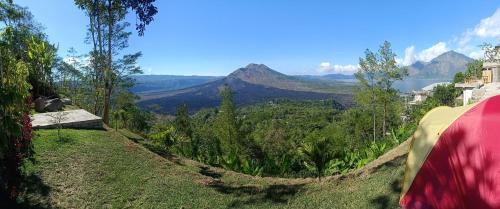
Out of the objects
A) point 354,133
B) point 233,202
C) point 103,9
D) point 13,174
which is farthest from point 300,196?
point 354,133

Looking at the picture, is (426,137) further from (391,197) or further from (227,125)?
(227,125)

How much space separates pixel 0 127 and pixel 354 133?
184 ft

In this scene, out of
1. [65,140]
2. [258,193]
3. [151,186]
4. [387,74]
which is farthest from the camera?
[387,74]

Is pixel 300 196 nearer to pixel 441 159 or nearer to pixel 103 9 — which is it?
pixel 441 159

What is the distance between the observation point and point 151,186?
9.88m

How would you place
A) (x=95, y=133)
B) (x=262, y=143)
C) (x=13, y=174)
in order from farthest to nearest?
(x=262, y=143)
(x=95, y=133)
(x=13, y=174)

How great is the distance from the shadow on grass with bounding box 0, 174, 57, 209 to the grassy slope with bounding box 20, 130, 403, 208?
0.02m

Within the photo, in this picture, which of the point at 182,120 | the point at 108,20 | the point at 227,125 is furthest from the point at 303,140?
the point at 108,20

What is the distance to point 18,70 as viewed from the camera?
9000 mm

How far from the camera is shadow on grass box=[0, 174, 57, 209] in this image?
7898 mm

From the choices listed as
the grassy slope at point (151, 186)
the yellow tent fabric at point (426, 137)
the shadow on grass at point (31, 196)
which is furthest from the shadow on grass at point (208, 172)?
the yellow tent fabric at point (426, 137)

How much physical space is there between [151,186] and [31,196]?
105 inches

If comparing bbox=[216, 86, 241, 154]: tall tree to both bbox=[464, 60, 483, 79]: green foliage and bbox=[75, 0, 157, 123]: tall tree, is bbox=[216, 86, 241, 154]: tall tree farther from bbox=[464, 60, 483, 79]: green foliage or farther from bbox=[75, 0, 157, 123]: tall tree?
bbox=[464, 60, 483, 79]: green foliage

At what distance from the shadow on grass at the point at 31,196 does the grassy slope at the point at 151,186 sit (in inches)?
0.8
